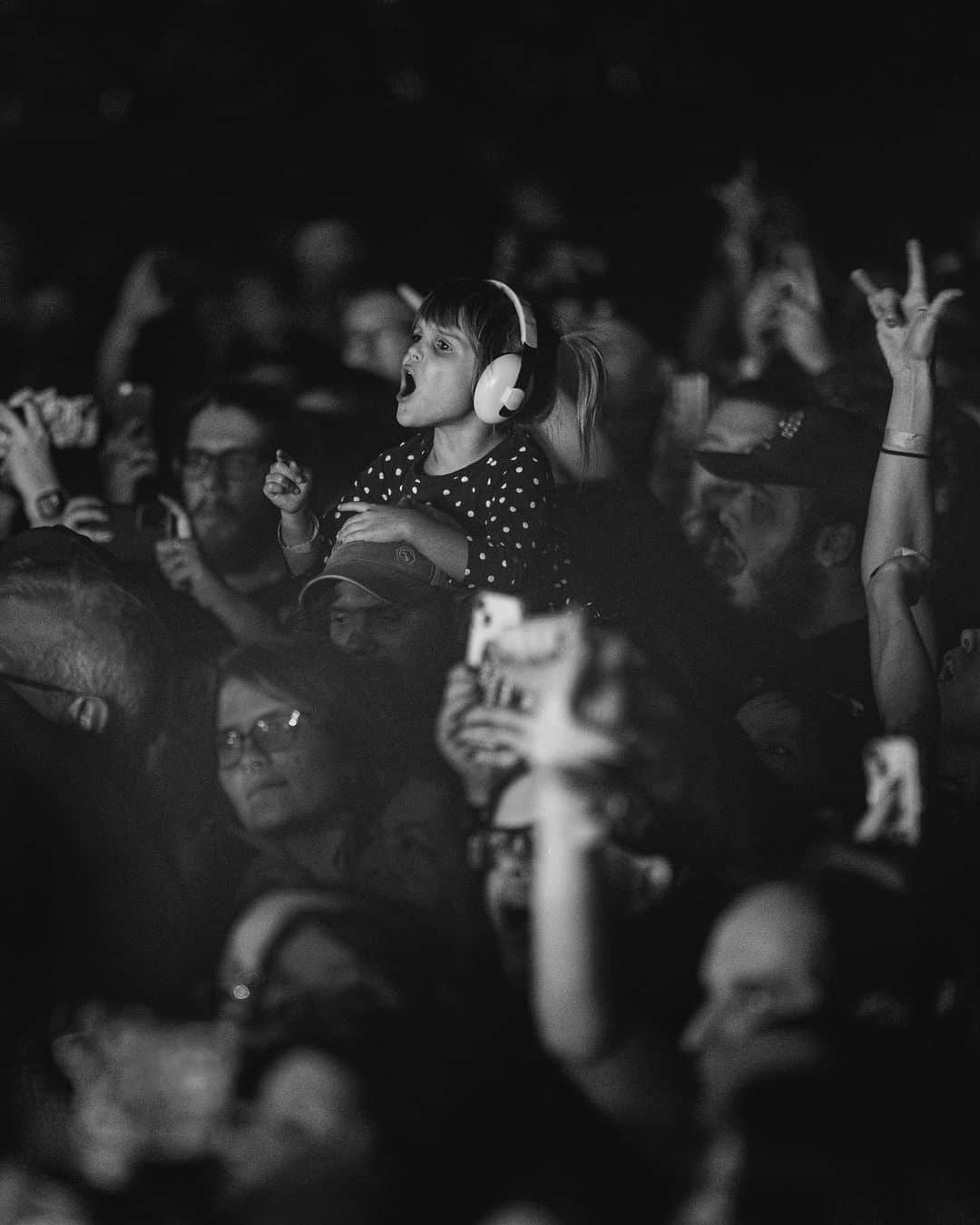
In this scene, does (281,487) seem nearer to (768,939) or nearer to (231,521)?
(231,521)

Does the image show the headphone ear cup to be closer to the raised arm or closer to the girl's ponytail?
the girl's ponytail

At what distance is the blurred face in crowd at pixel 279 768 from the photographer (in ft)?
5.16

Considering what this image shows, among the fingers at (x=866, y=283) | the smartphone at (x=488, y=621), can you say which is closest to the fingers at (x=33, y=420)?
the smartphone at (x=488, y=621)

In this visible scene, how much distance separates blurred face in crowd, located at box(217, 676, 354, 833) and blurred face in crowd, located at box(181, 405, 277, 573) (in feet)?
1.41

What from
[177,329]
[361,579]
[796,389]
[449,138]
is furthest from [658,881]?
[449,138]

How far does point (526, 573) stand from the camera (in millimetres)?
1768

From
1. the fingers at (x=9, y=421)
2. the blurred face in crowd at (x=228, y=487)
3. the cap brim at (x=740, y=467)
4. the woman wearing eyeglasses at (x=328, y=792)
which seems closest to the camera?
the woman wearing eyeglasses at (x=328, y=792)

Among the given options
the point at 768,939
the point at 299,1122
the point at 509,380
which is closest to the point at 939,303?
the point at 509,380

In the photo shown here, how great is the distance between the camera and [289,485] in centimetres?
184

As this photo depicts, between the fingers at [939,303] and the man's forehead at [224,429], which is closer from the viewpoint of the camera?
the fingers at [939,303]

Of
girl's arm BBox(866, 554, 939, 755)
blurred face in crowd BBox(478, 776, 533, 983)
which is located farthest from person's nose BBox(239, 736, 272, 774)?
girl's arm BBox(866, 554, 939, 755)

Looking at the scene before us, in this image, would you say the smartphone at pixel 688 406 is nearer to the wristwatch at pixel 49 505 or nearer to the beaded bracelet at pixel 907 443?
the beaded bracelet at pixel 907 443

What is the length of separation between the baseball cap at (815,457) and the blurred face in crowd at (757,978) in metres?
0.87

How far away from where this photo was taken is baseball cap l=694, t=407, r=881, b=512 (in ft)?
6.76
